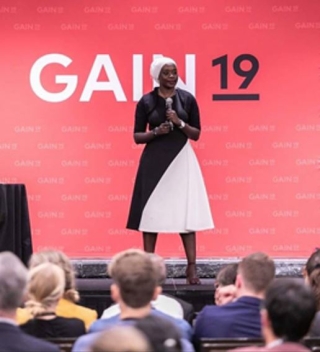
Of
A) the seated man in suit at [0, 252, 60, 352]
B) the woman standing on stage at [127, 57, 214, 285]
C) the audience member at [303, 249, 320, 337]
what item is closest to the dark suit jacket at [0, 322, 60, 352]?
the seated man in suit at [0, 252, 60, 352]

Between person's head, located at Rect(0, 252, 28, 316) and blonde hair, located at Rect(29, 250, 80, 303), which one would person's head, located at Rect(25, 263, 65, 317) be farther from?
person's head, located at Rect(0, 252, 28, 316)

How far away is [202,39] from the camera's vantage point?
23.6 ft

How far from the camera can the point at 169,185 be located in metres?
5.89

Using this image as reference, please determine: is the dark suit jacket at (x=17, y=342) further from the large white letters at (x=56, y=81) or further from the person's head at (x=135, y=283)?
the large white letters at (x=56, y=81)

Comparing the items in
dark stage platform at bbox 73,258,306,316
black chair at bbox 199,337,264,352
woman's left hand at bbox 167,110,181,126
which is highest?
woman's left hand at bbox 167,110,181,126

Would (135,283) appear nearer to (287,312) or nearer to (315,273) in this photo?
(287,312)

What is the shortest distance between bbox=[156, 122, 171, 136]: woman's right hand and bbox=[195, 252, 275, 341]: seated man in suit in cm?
214

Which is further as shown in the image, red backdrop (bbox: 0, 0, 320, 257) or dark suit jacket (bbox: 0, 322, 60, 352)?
red backdrop (bbox: 0, 0, 320, 257)

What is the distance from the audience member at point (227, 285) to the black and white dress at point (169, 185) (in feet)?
5.81

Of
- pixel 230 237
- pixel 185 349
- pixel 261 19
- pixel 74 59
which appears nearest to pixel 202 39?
pixel 261 19

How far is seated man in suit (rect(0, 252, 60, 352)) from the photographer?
277 centimetres

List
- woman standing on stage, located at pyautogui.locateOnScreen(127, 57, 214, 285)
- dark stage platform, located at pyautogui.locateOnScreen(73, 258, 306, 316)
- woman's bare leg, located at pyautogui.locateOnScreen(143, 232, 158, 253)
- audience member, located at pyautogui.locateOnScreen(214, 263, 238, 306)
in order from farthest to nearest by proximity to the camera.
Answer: dark stage platform, located at pyautogui.locateOnScreen(73, 258, 306, 316) → woman's bare leg, located at pyautogui.locateOnScreen(143, 232, 158, 253) → woman standing on stage, located at pyautogui.locateOnScreen(127, 57, 214, 285) → audience member, located at pyautogui.locateOnScreen(214, 263, 238, 306)

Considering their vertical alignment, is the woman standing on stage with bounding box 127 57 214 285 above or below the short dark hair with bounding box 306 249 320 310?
above

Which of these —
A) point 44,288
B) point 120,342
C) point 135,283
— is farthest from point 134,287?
point 120,342
